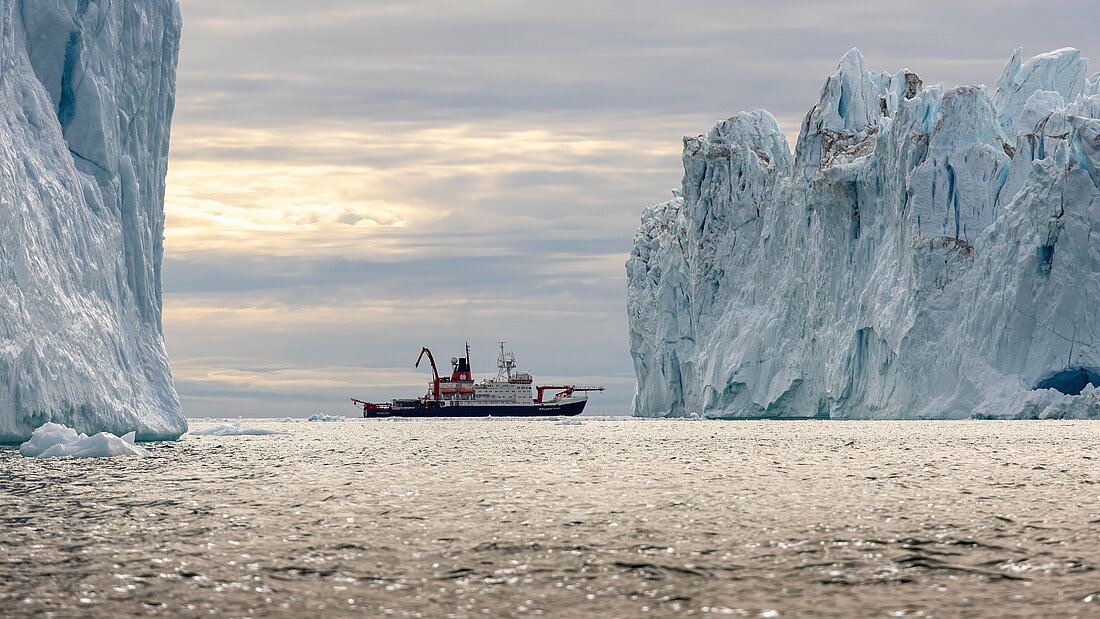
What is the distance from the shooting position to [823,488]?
65.3 feet

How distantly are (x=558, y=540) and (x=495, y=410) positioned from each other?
88.0 meters

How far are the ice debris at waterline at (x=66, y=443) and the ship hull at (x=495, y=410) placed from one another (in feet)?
245

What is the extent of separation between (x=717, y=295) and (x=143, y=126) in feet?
126

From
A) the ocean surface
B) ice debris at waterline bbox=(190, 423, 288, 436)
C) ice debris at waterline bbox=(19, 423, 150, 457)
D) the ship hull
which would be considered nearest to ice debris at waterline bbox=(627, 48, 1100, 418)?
the ocean surface

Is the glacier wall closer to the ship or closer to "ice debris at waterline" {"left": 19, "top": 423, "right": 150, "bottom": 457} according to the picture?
"ice debris at waterline" {"left": 19, "top": 423, "right": 150, "bottom": 457}

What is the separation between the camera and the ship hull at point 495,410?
101 metres

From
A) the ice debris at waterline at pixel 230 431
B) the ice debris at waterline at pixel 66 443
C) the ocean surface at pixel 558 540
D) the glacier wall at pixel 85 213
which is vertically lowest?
the ocean surface at pixel 558 540

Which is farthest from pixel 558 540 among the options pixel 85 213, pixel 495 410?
pixel 495 410

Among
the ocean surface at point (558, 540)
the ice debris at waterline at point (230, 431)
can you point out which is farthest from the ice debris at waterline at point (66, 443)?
the ice debris at waterline at point (230, 431)

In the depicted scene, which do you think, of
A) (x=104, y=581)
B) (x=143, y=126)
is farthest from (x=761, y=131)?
(x=104, y=581)

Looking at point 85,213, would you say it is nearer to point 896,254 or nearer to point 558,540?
point 558,540

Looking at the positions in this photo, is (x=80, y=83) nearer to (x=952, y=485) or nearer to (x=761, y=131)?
(x=952, y=485)

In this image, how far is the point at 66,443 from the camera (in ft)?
88.4

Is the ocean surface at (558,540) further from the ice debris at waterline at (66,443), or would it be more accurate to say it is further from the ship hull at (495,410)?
the ship hull at (495,410)
